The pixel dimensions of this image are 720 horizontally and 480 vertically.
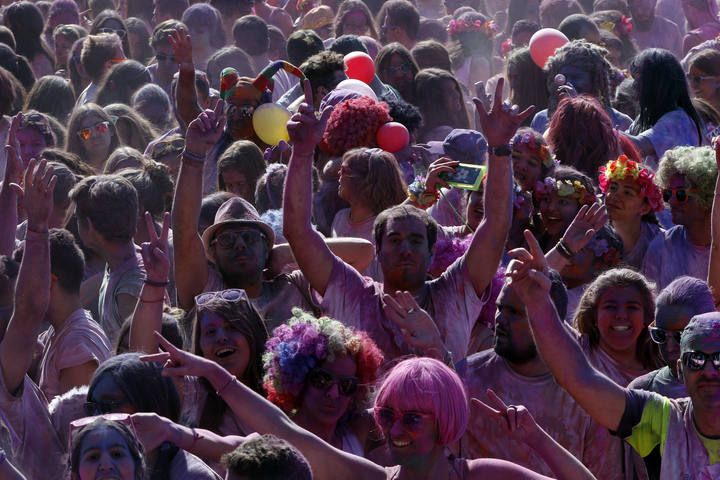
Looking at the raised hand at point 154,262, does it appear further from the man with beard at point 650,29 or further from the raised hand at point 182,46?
the man with beard at point 650,29

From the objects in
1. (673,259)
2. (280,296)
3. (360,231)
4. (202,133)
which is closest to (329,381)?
(280,296)

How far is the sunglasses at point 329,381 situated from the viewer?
5137 mm

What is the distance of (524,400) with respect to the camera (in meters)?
5.48

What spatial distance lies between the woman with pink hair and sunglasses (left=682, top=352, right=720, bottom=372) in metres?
0.49

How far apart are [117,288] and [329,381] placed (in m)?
1.54

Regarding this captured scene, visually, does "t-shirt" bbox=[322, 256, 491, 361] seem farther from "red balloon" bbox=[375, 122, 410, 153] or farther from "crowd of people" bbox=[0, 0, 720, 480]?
"red balloon" bbox=[375, 122, 410, 153]

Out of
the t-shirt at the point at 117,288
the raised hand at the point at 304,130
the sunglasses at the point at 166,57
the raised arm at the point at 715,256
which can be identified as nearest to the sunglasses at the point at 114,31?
the sunglasses at the point at 166,57

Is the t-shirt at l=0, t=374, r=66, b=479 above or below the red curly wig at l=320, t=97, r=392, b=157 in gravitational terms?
below

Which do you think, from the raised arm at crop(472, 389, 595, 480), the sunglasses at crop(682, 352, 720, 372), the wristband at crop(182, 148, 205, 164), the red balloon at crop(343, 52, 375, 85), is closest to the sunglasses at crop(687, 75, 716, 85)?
the red balloon at crop(343, 52, 375, 85)

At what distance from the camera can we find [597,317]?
5832 mm

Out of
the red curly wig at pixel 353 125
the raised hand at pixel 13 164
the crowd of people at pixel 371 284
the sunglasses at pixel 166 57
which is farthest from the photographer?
the sunglasses at pixel 166 57

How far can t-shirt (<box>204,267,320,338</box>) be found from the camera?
610cm

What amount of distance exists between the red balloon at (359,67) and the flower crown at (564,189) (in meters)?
2.22

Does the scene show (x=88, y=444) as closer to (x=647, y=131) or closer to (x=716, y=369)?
(x=716, y=369)
